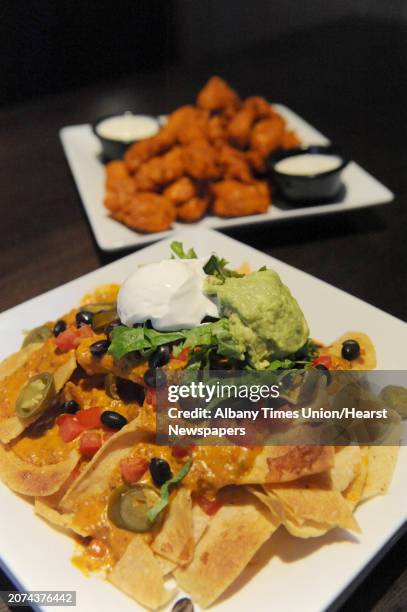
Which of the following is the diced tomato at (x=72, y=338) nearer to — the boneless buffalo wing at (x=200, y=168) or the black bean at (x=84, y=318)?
the black bean at (x=84, y=318)

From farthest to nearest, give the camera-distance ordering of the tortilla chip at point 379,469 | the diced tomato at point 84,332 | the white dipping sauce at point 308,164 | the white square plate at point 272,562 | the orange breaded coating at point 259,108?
the orange breaded coating at point 259,108
the white dipping sauce at point 308,164
the diced tomato at point 84,332
the tortilla chip at point 379,469
the white square plate at point 272,562

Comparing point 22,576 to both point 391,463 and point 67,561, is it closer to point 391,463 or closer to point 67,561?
point 67,561

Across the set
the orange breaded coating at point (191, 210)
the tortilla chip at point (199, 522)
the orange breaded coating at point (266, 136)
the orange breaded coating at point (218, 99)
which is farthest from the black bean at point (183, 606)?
the orange breaded coating at point (218, 99)

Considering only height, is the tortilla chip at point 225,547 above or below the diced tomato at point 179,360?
below

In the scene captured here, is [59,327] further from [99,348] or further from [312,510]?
[312,510]

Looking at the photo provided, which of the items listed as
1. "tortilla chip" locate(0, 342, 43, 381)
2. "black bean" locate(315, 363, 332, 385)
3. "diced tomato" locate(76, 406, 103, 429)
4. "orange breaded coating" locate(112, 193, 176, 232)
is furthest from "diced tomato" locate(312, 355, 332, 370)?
"orange breaded coating" locate(112, 193, 176, 232)

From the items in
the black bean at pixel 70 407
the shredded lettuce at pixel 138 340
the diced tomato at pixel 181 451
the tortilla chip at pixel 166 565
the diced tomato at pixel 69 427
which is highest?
the shredded lettuce at pixel 138 340

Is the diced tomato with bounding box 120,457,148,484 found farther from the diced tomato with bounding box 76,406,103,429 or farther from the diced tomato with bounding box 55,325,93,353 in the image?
the diced tomato with bounding box 55,325,93,353

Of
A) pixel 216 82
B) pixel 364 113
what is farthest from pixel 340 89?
pixel 216 82
